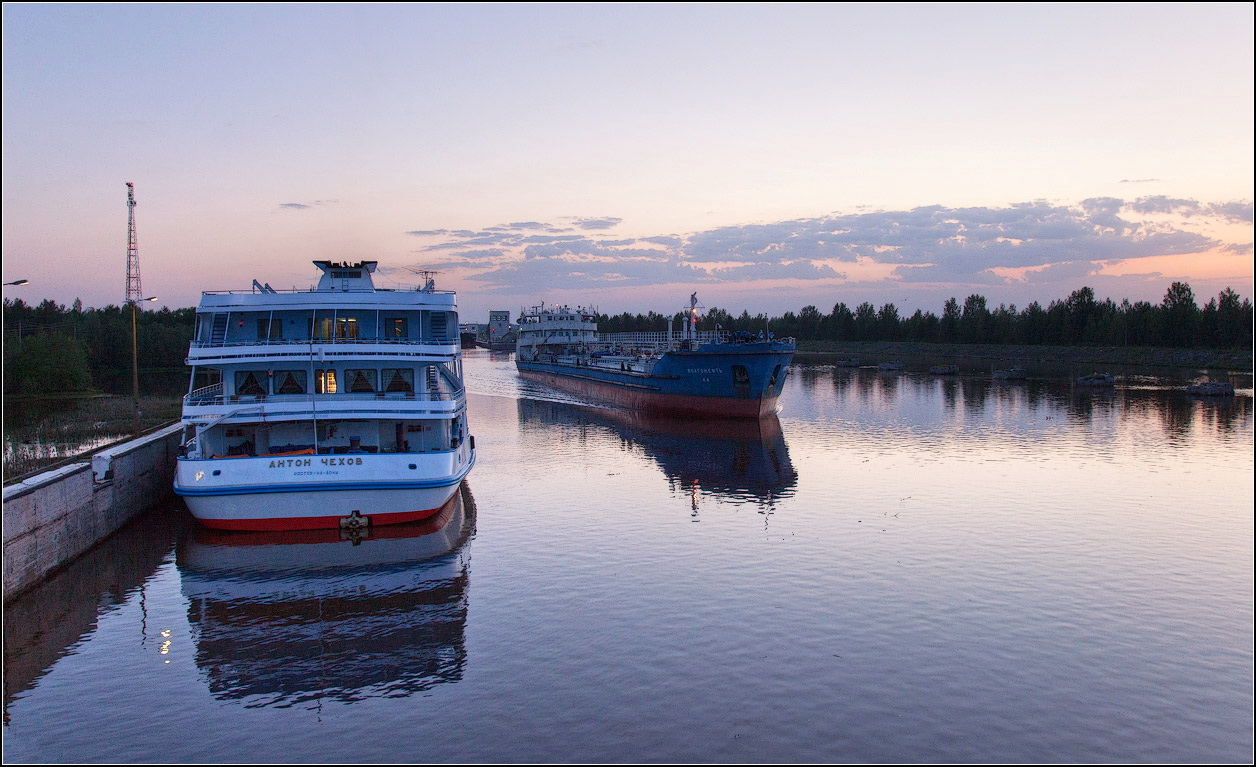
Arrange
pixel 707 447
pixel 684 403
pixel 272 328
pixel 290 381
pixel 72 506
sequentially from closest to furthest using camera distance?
pixel 72 506
pixel 290 381
pixel 272 328
pixel 707 447
pixel 684 403

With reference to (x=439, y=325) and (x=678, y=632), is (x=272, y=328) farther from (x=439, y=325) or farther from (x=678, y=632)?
(x=678, y=632)

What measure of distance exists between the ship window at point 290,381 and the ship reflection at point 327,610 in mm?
5730

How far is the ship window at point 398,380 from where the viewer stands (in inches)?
1189

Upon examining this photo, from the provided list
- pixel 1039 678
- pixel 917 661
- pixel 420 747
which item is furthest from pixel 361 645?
pixel 1039 678

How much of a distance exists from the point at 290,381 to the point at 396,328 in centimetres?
435

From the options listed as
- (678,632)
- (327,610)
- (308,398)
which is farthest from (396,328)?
(678,632)

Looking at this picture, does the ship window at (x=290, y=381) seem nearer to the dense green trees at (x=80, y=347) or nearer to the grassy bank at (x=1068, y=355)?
the dense green trees at (x=80, y=347)

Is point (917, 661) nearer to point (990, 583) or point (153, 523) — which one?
point (990, 583)

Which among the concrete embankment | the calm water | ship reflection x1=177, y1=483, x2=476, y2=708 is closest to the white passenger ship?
ship reflection x1=177, y1=483, x2=476, y2=708

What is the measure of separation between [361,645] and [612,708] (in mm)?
6687

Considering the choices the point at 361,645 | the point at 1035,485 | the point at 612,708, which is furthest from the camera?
the point at 1035,485

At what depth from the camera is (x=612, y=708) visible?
49.9 ft

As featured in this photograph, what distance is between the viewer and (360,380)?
29.9 m

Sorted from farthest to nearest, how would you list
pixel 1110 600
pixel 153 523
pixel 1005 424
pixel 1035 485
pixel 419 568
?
pixel 1005 424 < pixel 1035 485 < pixel 153 523 < pixel 419 568 < pixel 1110 600
